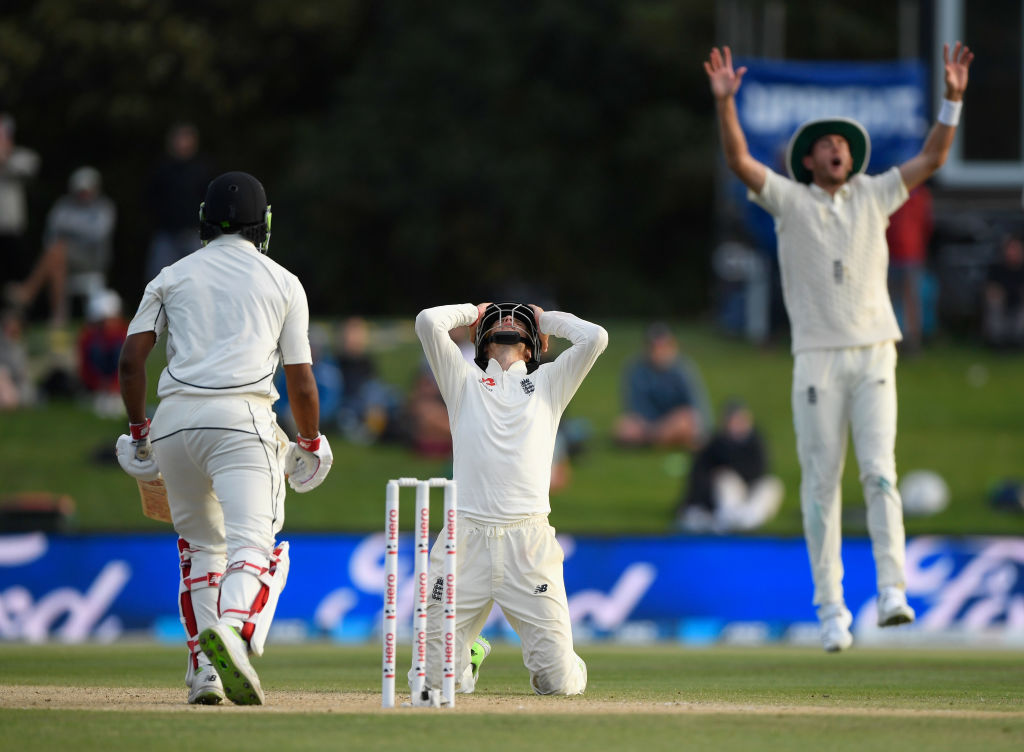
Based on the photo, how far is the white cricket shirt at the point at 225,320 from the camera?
7.10m

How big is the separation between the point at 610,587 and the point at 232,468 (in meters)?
8.06

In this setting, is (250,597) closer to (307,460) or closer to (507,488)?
(307,460)

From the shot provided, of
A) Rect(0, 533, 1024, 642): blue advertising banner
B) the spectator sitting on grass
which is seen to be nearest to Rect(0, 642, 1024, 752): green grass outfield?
Rect(0, 533, 1024, 642): blue advertising banner

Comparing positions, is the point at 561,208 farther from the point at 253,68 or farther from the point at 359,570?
the point at 359,570

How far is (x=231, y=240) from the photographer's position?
7383 mm

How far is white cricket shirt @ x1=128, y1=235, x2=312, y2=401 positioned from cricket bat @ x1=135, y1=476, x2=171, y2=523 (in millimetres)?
571

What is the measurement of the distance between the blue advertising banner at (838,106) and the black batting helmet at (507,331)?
1568cm

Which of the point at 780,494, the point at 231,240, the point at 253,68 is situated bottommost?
the point at 780,494

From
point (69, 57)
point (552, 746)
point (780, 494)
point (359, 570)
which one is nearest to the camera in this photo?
point (552, 746)

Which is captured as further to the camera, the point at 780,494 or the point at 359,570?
the point at 780,494

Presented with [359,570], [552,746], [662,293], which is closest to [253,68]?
[662,293]

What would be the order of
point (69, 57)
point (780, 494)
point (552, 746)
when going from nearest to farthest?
point (552, 746) < point (780, 494) < point (69, 57)

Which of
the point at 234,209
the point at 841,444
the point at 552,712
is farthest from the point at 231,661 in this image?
the point at 841,444

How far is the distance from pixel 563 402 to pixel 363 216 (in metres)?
30.2
